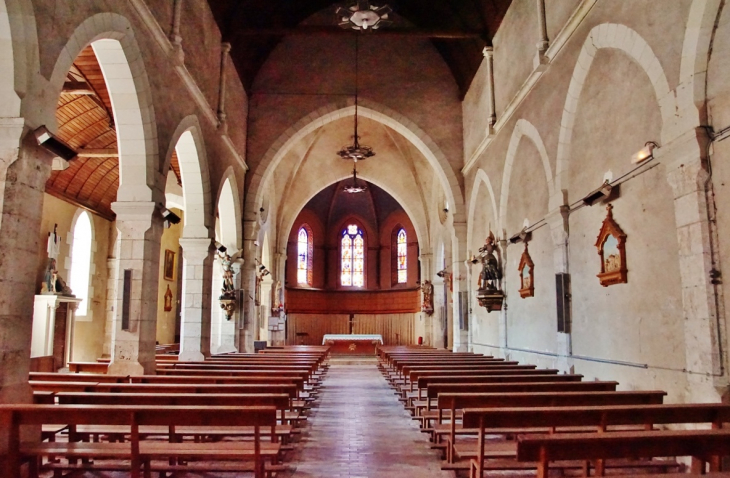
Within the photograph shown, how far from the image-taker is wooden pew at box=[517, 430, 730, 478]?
283 cm

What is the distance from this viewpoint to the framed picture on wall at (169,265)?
21.7 metres

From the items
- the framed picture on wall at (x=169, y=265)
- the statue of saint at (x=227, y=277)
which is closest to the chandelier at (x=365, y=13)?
the statue of saint at (x=227, y=277)

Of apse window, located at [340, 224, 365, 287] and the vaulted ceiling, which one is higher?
the vaulted ceiling

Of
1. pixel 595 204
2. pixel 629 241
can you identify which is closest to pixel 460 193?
pixel 595 204

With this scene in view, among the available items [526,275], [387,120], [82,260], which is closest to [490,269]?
[526,275]

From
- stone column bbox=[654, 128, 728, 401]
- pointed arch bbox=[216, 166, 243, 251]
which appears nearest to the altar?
pointed arch bbox=[216, 166, 243, 251]

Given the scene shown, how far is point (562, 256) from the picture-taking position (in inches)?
352

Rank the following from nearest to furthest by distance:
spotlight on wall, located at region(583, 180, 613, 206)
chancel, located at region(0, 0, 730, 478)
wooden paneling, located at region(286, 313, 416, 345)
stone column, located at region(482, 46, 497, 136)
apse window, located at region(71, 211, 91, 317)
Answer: chancel, located at region(0, 0, 730, 478)
spotlight on wall, located at region(583, 180, 613, 206)
stone column, located at region(482, 46, 497, 136)
apse window, located at region(71, 211, 91, 317)
wooden paneling, located at region(286, 313, 416, 345)

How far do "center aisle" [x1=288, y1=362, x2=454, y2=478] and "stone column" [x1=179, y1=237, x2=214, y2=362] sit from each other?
10.7 feet

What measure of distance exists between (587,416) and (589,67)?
598 centimetres

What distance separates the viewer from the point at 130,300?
28.5ft

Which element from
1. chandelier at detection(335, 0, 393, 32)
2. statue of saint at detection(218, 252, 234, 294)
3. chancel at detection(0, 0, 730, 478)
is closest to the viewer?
chancel at detection(0, 0, 730, 478)

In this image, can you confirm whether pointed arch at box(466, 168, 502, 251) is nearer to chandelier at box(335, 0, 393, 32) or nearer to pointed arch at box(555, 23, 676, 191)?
pointed arch at box(555, 23, 676, 191)

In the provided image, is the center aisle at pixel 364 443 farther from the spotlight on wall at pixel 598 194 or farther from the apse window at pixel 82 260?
the apse window at pixel 82 260
